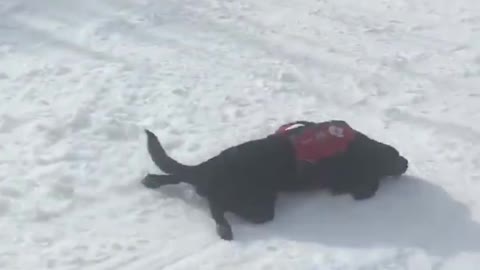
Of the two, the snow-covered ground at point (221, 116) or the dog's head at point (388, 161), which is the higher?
the dog's head at point (388, 161)

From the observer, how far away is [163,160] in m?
3.41

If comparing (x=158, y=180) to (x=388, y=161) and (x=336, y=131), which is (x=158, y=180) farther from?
(x=388, y=161)

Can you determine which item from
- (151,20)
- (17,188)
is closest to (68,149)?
(17,188)

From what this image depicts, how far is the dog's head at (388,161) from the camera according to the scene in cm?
339

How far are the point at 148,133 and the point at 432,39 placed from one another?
6.04 ft

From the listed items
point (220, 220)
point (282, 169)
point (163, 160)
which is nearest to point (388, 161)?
point (282, 169)

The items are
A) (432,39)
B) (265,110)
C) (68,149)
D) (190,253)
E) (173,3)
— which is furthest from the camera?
(173,3)

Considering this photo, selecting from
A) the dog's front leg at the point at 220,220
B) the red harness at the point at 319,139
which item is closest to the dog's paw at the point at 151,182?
the dog's front leg at the point at 220,220

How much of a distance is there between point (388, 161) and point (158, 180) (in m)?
0.85

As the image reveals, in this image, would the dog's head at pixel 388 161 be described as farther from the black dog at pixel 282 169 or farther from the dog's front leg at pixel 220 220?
the dog's front leg at pixel 220 220

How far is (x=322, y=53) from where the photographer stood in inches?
181

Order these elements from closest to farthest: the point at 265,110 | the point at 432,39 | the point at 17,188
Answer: the point at 17,188 < the point at 265,110 < the point at 432,39

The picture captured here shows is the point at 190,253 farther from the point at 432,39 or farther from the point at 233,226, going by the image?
the point at 432,39

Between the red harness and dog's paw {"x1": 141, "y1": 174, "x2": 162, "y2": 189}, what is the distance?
480 millimetres
